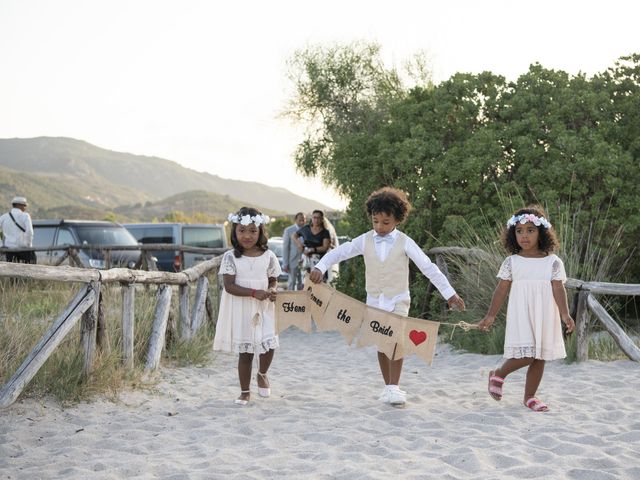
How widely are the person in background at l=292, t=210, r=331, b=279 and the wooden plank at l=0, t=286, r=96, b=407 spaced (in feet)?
19.6

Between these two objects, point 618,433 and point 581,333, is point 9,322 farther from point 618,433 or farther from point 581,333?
point 581,333

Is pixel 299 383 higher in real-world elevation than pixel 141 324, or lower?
lower

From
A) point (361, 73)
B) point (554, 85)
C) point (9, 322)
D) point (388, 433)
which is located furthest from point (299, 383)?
point (361, 73)

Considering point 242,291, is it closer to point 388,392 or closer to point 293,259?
point 388,392

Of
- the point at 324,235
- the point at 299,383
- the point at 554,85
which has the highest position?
the point at 554,85

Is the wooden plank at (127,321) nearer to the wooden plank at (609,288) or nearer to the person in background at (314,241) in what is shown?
the wooden plank at (609,288)

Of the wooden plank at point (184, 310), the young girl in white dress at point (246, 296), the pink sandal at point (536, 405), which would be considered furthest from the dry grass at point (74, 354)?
the pink sandal at point (536, 405)

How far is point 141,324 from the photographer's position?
23.6ft

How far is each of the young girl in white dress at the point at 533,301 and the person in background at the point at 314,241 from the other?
5.84 meters

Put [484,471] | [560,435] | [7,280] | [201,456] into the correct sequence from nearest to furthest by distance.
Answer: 1. [484,471]
2. [201,456]
3. [560,435]
4. [7,280]

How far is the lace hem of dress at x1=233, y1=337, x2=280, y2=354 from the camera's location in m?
5.96

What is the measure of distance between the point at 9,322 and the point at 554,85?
27.1 ft

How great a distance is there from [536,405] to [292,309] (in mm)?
1967

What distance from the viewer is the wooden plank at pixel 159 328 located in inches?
271
